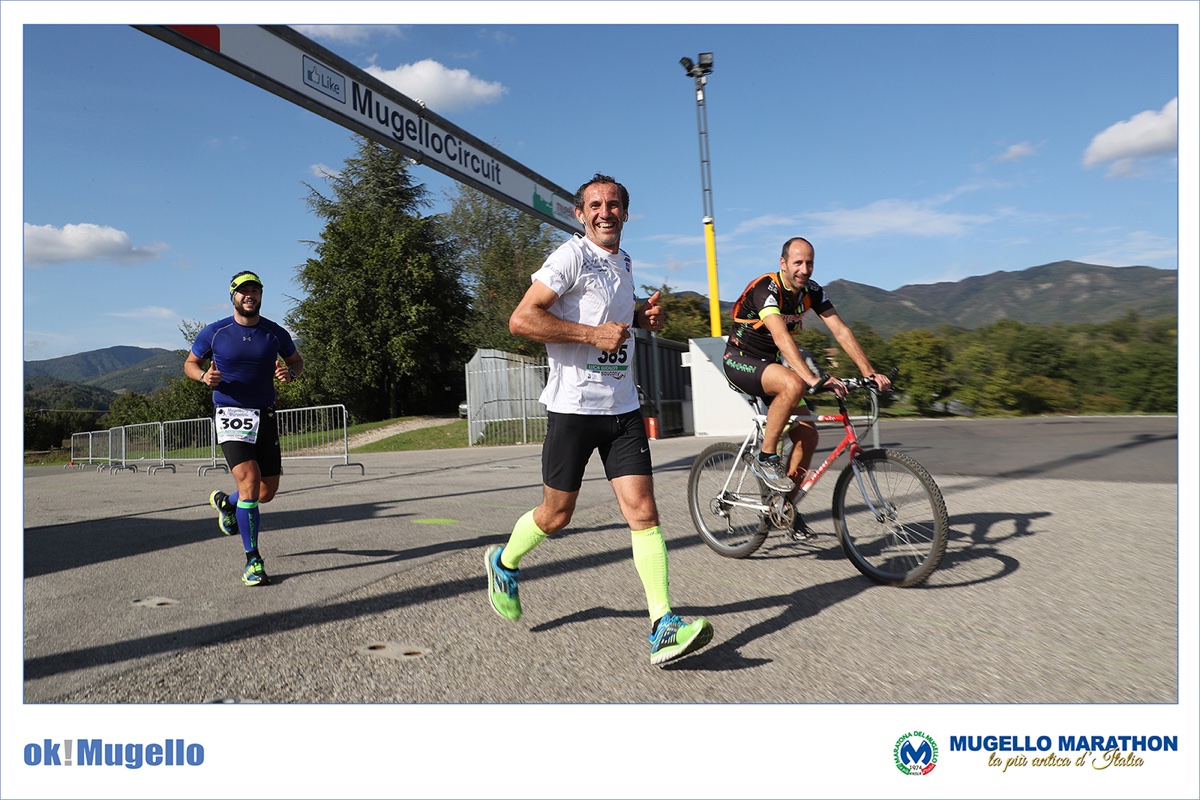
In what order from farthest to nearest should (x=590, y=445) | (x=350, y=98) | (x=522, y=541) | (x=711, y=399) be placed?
(x=711, y=399)
(x=350, y=98)
(x=522, y=541)
(x=590, y=445)

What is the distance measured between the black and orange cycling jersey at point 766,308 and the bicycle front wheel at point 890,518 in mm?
975

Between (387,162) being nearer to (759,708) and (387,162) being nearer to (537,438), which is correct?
(537,438)

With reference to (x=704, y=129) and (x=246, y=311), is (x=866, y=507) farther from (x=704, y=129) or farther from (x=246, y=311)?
(x=704, y=129)

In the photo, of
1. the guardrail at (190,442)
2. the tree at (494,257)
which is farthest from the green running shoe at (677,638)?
the tree at (494,257)

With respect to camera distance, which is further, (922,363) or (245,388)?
(922,363)

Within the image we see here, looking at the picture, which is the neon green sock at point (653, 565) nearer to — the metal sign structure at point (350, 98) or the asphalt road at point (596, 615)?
the asphalt road at point (596, 615)

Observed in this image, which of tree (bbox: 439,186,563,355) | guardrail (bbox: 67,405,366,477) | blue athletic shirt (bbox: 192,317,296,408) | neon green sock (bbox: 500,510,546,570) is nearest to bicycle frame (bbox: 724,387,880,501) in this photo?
neon green sock (bbox: 500,510,546,570)

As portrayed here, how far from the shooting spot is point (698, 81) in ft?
54.6

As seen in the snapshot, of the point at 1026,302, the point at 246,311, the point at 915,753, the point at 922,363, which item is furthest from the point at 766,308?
the point at 1026,302

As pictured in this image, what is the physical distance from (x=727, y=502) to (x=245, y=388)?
3.16 meters

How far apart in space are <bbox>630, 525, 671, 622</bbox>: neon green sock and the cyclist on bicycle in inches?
64.8

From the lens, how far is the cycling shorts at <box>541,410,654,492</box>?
3250mm

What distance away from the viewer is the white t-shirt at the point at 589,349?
3.23m

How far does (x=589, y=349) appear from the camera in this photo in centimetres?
325
